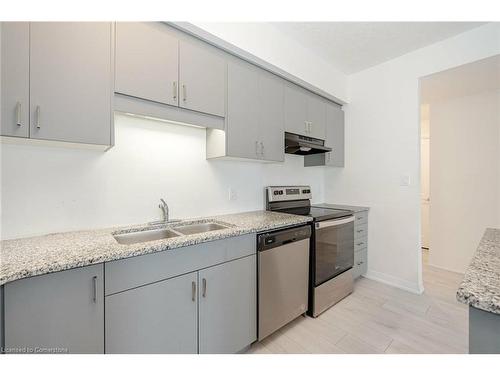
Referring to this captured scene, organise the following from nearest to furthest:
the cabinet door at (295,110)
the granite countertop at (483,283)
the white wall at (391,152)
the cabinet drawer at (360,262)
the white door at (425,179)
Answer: the granite countertop at (483,283), the cabinet door at (295,110), the white wall at (391,152), the cabinet drawer at (360,262), the white door at (425,179)

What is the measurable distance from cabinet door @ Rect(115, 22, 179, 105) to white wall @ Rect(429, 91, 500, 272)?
11.5 ft

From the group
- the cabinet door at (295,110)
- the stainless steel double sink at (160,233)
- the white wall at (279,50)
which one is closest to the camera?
the stainless steel double sink at (160,233)

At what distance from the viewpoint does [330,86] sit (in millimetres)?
2777

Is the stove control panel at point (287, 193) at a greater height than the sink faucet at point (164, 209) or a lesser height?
greater

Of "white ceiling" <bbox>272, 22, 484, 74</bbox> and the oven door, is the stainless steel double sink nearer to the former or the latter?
the oven door

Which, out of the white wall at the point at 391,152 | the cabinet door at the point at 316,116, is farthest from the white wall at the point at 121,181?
the white wall at the point at 391,152

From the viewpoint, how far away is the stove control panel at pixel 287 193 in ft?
8.39

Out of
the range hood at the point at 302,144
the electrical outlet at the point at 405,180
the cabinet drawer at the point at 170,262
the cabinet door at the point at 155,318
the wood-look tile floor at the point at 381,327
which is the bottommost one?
the wood-look tile floor at the point at 381,327

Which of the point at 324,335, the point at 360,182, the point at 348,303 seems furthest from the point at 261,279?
the point at 360,182

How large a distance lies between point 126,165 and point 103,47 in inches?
29.3

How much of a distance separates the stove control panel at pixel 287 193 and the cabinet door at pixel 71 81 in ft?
5.36

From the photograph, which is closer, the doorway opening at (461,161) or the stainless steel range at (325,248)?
the stainless steel range at (325,248)

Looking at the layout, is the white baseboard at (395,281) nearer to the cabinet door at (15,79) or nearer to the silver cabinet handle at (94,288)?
the silver cabinet handle at (94,288)
